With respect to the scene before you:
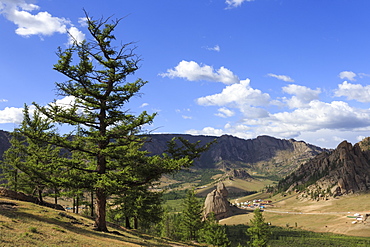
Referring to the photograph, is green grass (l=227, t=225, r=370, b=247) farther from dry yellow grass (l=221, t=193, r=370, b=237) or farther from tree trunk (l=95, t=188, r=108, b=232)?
tree trunk (l=95, t=188, r=108, b=232)

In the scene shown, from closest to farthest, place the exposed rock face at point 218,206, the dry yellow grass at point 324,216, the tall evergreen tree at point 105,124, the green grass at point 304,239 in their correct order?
the tall evergreen tree at point 105,124
the green grass at point 304,239
the dry yellow grass at point 324,216
the exposed rock face at point 218,206

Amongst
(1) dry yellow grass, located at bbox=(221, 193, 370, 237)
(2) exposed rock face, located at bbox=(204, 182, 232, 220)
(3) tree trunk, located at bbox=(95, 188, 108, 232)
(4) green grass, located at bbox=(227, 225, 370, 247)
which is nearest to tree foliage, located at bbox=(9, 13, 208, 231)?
(3) tree trunk, located at bbox=(95, 188, 108, 232)

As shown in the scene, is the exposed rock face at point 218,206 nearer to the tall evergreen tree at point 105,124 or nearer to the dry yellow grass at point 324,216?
the dry yellow grass at point 324,216

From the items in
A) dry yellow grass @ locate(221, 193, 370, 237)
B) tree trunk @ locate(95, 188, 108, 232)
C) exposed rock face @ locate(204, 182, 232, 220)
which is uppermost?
tree trunk @ locate(95, 188, 108, 232)

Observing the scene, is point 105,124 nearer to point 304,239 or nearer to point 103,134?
point 103,134

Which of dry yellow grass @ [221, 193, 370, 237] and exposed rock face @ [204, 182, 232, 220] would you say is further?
exposed rock face @ [204, 182, 232, 220]

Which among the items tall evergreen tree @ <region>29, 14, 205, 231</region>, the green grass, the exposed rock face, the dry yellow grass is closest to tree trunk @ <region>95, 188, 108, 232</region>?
tall evergreen tree @ <region>29, 14, 205, 231</region>

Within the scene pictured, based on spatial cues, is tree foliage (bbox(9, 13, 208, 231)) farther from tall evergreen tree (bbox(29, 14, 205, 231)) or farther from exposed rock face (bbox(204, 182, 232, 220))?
exposed rock face (bbox(204, 182, 232, 220))

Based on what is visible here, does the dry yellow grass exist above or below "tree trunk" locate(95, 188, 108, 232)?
below

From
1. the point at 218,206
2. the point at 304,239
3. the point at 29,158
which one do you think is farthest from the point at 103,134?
the point at 218,206

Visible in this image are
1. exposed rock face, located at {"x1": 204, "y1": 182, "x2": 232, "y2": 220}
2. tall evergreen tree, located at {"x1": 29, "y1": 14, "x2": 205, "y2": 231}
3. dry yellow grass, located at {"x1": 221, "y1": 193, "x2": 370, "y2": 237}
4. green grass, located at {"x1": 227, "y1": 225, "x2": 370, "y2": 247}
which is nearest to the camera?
tall evergreen tree, located at {"x1": 29, "y1": 14, "x2": 205, "y2": 231}

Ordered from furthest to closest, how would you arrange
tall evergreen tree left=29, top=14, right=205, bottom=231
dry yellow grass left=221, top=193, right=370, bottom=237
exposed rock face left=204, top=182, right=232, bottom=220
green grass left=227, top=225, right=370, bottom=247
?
exposed rock face left=204, top=182, right=232, bottom=220 → dry yellow grass left=221, top=193, right=370, bottom=237 → green grass left=227, top=225, right=370, bottom=247 → tall evergreen tree left=29, top=14, right=205, bottom=231

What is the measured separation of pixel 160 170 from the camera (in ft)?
68.0

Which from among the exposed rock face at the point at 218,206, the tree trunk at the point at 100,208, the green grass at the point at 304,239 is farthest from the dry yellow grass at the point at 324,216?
the tree trunk at the point at 100,208
